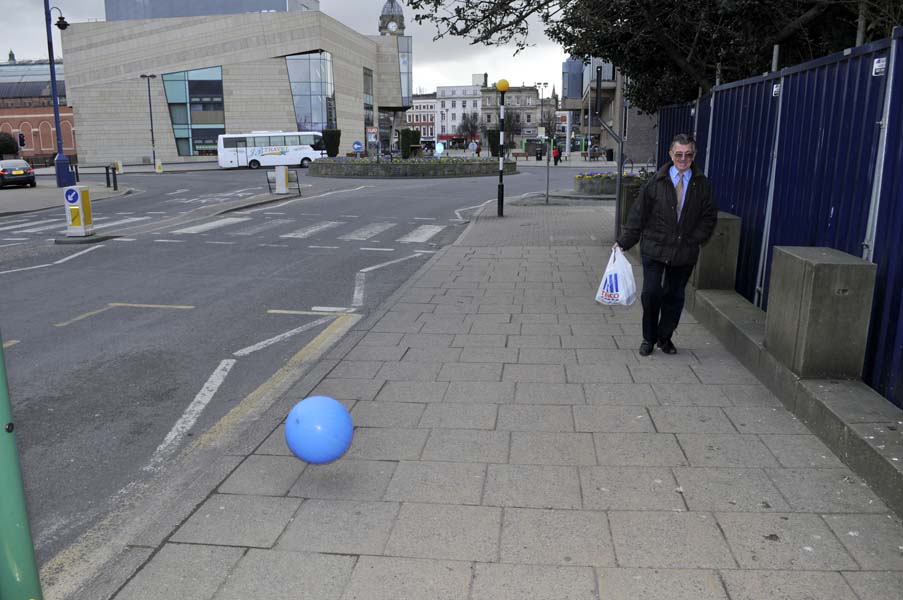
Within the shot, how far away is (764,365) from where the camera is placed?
5.36 meters

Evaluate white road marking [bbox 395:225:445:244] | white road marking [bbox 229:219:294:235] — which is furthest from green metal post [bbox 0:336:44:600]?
white road marking [bbox 229:219:294:235]

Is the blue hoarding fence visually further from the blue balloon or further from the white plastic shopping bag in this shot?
the blue balloon

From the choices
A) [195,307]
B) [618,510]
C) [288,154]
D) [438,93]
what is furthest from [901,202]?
[438,93]

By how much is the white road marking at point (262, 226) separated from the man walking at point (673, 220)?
11.9m

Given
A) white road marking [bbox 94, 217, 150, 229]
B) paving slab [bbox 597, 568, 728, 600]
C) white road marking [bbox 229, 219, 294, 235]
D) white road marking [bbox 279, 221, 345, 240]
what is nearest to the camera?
paving slab [bbox 597, 568, 728, 600]

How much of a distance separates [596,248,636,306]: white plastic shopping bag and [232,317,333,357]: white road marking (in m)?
3.16

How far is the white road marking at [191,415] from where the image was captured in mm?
4508

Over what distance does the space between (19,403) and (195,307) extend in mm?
3381

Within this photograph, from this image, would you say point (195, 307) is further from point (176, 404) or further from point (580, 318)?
point (580, 318)

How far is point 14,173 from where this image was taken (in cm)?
3269

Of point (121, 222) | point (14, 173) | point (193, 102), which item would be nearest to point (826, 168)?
point (121, 222)

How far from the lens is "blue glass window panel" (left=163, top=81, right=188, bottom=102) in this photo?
69688 millimetres

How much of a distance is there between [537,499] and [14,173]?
3582cm

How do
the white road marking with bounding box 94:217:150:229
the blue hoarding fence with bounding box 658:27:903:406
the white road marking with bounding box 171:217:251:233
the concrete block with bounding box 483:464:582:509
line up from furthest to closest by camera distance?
the white road marking with bounding box 94:217:150:229
the white road marking with bounding box 171:217:251:233
the blue hoarding fence with bounding box 658:27:903:406
the concrete block with bounding box 483:464:582:509
